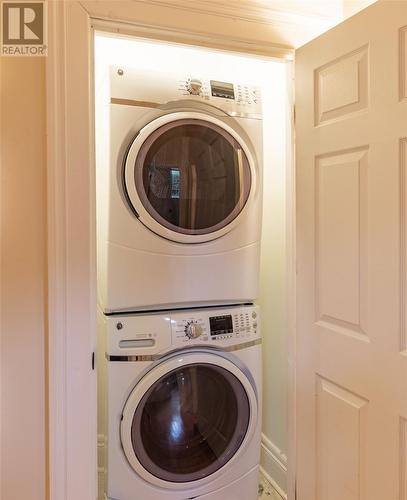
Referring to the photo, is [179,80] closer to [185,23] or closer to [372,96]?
[185,23]

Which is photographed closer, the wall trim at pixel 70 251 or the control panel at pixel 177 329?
the wall trim at pixel 70 251

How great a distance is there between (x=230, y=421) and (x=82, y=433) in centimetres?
63

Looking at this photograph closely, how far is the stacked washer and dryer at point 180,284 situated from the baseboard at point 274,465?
290 mm

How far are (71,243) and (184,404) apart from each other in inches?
31.6

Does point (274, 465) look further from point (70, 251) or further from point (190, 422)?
point (70, 251)

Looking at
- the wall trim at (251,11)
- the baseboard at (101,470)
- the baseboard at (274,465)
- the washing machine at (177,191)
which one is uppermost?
the wall trim at (251,11)

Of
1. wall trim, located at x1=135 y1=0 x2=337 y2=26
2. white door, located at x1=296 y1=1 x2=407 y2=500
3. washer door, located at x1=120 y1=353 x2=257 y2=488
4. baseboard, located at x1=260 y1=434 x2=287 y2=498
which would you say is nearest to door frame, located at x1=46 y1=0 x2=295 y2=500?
wall trim, located at x1=135 y1=0 x2=337 y2=26

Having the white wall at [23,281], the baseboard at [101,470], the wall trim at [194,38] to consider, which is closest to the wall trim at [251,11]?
the wall trim at [194,38]

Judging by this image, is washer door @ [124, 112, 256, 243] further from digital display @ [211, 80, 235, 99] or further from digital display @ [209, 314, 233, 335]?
digital display @ [209, 314, 233, 335]

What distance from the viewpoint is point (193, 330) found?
1487mm

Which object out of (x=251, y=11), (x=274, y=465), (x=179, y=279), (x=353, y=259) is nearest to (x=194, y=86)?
(x=251, y=11)

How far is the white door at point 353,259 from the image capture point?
106 cm

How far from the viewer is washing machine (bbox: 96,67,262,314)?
4.59 ft

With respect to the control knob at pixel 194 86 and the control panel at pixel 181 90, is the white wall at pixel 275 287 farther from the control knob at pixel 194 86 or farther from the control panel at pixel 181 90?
the control knob at pixel 194 86
